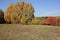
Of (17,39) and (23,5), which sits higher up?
(23,5)

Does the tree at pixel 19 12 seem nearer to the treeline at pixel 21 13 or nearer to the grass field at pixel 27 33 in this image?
the treeline at pixel 21 13

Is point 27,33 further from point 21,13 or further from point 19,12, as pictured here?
point 19,12

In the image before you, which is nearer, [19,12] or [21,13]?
[21,13]

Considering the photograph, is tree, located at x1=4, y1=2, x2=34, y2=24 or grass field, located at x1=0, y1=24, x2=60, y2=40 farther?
tree, located at x1=4, y1=2, x2=34, y2=24

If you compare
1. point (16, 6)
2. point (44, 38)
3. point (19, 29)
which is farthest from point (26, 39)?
point (16, 6)

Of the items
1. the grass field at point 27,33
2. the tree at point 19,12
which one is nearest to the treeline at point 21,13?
the tree at point 19,12

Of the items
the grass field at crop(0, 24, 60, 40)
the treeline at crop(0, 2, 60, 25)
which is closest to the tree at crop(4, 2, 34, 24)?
the treeline at crop(0, 2, 60, 25)

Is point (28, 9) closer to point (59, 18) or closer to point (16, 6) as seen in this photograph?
point (16, 6)

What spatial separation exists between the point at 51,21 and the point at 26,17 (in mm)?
1630

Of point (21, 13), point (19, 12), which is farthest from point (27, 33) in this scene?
point (19, 12)

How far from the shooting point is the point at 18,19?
28.9 ft

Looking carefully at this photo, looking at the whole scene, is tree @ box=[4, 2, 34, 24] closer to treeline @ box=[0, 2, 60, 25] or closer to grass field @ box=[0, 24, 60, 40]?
treeline @ box=[0, 2, 60, 25]

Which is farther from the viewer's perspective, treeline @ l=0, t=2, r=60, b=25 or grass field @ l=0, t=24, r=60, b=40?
treeline @ l=0, t=2, r=60, b=25

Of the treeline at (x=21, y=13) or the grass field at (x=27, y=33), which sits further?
the treeline at (x=21, y=13)
